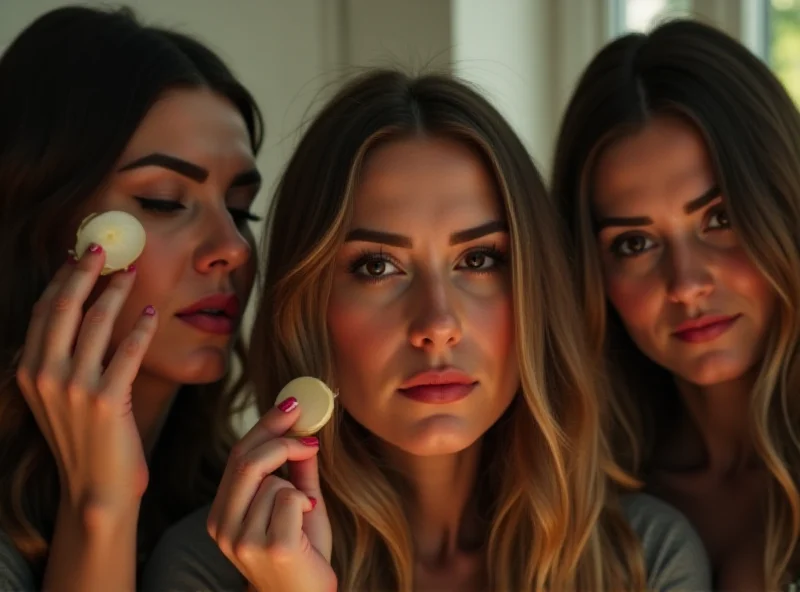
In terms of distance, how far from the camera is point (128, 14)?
1.56 meters

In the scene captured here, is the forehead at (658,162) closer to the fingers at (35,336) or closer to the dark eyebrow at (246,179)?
the dark eyebrow at (246,179)

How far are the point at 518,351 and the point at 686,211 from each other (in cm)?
29

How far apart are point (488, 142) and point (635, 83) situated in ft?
0.85

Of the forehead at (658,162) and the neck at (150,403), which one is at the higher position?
the forehead at (658,162)

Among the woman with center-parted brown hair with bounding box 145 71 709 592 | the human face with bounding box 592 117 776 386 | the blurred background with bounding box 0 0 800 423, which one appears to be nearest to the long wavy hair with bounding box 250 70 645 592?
the woman with center-parted brown hair with bounding box 145 71 709 592

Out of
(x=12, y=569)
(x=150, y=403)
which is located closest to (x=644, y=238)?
(x=150, y=403)

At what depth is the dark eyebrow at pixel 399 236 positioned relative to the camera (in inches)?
51.4

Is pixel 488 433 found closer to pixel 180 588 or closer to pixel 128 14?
pixel 180 588

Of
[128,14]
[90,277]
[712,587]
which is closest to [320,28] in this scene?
[128,14]

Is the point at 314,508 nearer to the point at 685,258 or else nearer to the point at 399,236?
the point at 399,236

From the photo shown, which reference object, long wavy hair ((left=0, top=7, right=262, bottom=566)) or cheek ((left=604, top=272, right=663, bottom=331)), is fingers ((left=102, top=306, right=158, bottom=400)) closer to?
long wavy hair ((left=0, top=7, right=262, bottom=566))

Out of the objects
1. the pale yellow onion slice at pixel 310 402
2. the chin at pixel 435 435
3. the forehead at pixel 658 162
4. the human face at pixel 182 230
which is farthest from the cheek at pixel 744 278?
the human face at pixel 182 230

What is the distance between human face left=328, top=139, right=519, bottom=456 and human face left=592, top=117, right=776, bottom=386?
0.67 ft

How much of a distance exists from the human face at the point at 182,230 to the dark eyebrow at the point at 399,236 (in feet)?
0.74
